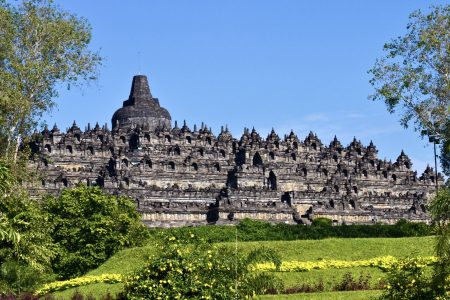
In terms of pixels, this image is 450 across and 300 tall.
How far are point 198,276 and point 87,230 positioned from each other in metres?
27.5

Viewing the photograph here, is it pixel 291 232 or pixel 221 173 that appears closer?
pixel 291 232

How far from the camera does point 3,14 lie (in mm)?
51750

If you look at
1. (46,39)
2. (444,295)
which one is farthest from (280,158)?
(444,295)

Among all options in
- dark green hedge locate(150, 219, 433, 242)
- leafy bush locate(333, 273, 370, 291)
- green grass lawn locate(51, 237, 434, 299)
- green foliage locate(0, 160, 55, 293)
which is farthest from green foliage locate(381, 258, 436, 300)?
dark green hedge locate(150, 219, 433, 242)

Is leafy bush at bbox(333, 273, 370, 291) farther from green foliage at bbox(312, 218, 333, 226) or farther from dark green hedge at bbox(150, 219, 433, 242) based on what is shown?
green foliage at bbox(312, 218, 333, 226)

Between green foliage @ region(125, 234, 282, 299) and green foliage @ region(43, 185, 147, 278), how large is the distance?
2428cm

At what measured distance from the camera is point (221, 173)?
115 m

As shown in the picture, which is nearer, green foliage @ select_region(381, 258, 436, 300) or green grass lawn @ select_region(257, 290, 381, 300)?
green foliage @ select_region(381, 258, 436, 300)

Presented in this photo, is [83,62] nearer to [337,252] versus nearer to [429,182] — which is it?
[337,252]

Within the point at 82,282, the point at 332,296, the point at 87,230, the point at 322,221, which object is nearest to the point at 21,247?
the point at 82,282

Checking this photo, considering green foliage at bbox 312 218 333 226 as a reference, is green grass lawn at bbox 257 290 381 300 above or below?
below

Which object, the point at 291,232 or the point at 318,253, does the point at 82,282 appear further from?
the point at 291,232

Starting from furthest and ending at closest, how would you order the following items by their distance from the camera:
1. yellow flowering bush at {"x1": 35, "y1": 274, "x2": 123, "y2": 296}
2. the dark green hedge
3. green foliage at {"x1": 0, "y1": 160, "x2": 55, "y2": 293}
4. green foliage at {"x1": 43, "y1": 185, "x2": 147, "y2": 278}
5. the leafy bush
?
1. the dark green hedge
2. green foliage at {"x1": 43, "y1": 185, "x2": 147, "y2": 278}
3. yellow flowering bush at {"x1": 35, "y1": 274, "x2": 123, "y2": 296}
4. green foliage at {"x1": 0, "y1": 160, "x2": 55, "y2": 293}
5. the leafy bush

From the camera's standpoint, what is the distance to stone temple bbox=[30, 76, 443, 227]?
102 metres
